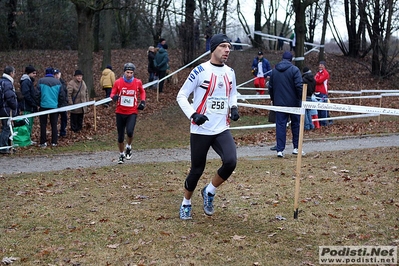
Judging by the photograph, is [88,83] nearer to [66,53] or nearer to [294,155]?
[294,155]

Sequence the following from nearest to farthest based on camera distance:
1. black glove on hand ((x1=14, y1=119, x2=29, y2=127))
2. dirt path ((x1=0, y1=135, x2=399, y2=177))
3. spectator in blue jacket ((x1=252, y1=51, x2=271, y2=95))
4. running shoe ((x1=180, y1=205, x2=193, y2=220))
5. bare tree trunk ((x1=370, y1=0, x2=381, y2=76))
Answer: running shoe ((x1=180, y1=205, x2=193, y2=220))
dirt path ((x1=0, y1=135, x2=399, y2=177))
black glove on hand ((x1=14, y1=119, x2=29, y2=127))
spectator in blue jacket ((x1=252, y1=51, x2=271, y2=95))
bare tree trunk ((x1=370, y1=0, x2=381, y2=76))

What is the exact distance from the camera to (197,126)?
7.15 metres

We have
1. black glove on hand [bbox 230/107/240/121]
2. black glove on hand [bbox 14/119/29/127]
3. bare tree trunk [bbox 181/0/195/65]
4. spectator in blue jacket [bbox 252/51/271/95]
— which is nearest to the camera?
black glove on hand [bbox 230/107/240/121]

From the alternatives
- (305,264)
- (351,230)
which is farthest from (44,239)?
(351,230)

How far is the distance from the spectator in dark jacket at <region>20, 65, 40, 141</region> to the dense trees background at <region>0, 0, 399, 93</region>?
21.2 feet

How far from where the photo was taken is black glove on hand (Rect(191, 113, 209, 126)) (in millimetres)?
6754

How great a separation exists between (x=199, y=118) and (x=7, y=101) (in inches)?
363

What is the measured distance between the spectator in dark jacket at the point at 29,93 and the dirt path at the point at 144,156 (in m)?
1.97

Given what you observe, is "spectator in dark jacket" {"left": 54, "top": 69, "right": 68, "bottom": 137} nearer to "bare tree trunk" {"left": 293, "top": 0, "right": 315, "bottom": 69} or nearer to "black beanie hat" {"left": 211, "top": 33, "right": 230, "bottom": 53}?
"black beanie hat" {"left": 211, "top": 33, "right": 230, "bottom": 53}

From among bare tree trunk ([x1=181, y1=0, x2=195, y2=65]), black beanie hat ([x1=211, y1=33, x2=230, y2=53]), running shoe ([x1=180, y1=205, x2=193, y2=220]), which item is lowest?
running shoe ([x1=180, y1=205, x2=193, y2=220])

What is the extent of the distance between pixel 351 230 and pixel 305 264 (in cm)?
128

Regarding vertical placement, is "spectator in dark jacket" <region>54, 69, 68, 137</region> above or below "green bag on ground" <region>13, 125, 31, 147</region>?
above

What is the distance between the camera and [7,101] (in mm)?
14617

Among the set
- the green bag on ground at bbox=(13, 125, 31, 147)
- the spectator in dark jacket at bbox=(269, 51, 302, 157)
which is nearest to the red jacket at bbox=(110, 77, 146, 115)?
the spectator in dark jacket at bbox=(269, 51, 302, 157)
